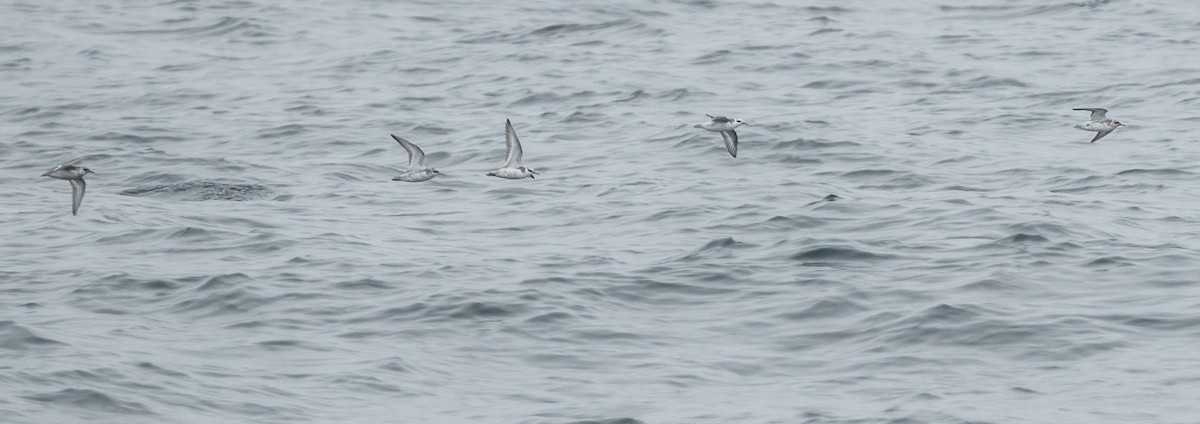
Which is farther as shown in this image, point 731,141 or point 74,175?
point 731,141

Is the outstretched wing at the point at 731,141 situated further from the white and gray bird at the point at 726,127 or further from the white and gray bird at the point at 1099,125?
the white and gray bird at the point at 1099,125

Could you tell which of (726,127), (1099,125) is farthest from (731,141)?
(1099,125)

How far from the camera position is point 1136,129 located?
27719mm

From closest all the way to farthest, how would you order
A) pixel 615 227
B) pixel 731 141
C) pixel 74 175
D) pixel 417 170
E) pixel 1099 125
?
pixel 74 175 < pixel 417 170 < pixel 615 227 < pixel 731 141 < pixel 1099 125

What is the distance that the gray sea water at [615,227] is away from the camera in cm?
1598

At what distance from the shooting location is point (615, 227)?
22312mm

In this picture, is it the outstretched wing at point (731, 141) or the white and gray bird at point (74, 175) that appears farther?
the outstretched wing at point (731, 141)

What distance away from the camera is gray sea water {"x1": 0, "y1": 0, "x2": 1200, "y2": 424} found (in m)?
16.0

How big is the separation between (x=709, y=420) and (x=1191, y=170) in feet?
39.8

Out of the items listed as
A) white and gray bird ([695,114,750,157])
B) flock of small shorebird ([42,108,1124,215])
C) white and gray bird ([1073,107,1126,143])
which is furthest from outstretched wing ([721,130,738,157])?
white and gray bird ([1073,107,1126,143])

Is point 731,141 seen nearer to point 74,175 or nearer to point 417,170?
point 417,170

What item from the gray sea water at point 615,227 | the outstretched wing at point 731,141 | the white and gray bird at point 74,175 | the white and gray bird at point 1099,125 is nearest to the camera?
the gray sea water at point 615,227

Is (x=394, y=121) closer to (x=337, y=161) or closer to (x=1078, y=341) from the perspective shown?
(x=337, y=161)

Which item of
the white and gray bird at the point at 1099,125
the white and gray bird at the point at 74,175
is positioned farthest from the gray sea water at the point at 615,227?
the white and gray bird at the point at 74,175
